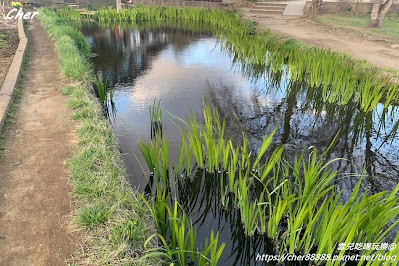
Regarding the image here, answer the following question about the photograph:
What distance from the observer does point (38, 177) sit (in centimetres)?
Answer: 304

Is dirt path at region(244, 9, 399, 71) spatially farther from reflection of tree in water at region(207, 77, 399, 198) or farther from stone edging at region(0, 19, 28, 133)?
stone edging at region(0, 19, 28, 133)

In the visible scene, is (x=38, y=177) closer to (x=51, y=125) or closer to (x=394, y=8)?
(x=51, y=125)

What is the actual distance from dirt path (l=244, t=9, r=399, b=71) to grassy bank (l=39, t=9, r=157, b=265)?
19.5 ft

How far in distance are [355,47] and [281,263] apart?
815cm

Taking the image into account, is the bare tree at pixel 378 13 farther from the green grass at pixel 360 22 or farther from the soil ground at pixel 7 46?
the soil ground at pixel 7 46

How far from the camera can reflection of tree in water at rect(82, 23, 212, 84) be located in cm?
792

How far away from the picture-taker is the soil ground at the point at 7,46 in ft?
20.5

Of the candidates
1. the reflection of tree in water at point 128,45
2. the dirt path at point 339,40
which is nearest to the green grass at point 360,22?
the dirt path at point 339,40

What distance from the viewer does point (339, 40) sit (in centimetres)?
976

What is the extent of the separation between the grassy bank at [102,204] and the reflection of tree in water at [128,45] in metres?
3.56

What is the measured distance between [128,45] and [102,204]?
29.9 feet

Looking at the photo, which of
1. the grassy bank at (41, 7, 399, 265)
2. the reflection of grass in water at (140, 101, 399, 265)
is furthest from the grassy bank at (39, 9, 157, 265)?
the reflection of grass in water at (140, 101, 399, 265)

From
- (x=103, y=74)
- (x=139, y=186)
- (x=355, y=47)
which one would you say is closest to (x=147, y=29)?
(x=103, y=74)

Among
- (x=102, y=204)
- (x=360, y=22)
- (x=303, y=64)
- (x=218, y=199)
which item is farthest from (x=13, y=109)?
(x=360, y=22)
